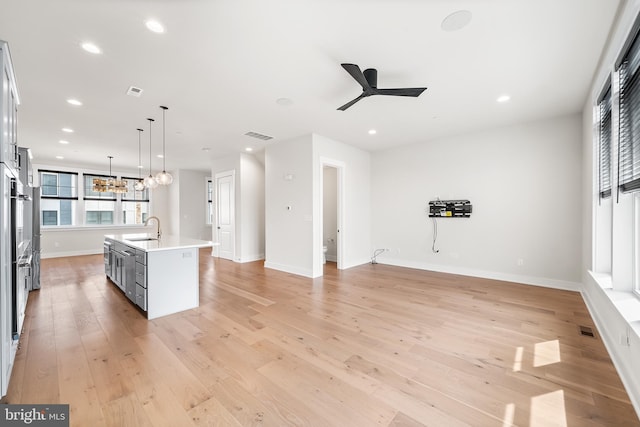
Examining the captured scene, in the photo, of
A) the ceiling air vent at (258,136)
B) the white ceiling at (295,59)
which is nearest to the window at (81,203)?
the white ceiling at (295,59)

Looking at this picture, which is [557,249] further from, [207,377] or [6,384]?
[6,384]

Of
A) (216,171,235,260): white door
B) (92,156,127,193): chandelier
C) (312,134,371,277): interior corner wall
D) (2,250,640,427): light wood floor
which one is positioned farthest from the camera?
(216,171,235,260): white door

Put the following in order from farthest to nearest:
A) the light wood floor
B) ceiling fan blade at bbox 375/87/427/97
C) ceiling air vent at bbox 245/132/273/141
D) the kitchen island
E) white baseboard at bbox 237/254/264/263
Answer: white baseboard at bbox 237/254/264/263
ceiling air vent at bbox 245/132/273/141
the kitchen island
ceiling fan blade at bbox 375/87/427/97
the light wood floor

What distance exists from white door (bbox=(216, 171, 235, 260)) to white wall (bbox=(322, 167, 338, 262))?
246cm

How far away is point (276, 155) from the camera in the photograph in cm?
579

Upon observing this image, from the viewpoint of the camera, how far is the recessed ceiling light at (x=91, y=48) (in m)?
2.34

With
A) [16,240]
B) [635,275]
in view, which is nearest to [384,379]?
[635,275]

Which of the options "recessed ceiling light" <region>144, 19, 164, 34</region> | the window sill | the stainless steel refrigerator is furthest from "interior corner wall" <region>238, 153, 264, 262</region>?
the window sill

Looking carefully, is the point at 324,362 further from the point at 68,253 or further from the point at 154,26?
the point at 68,253

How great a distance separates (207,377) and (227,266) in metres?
4.32

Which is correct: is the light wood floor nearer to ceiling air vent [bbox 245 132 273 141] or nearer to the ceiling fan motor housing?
the ceiling fan motor housing

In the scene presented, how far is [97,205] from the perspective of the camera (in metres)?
8.22

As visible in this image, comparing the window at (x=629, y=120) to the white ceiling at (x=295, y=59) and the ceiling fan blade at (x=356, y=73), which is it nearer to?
the white ceiling at (x=295, y=59)

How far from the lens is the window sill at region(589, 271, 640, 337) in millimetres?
1854
